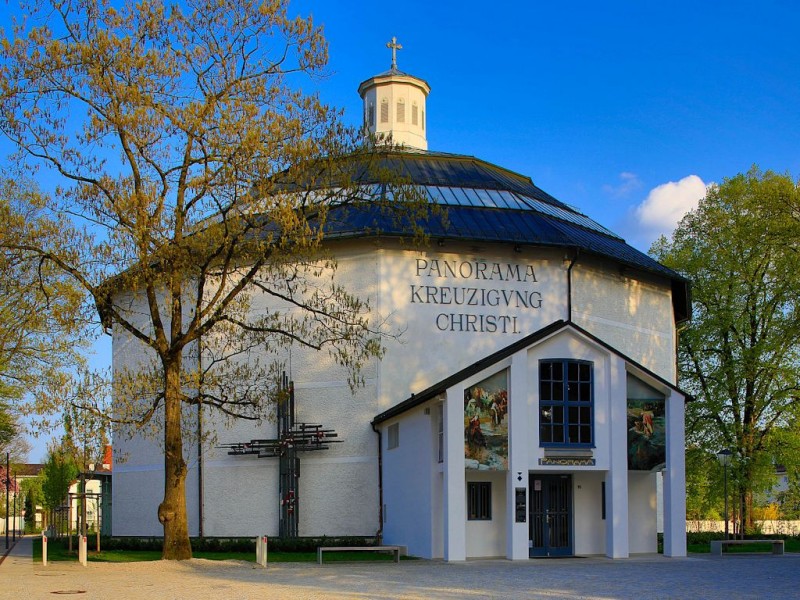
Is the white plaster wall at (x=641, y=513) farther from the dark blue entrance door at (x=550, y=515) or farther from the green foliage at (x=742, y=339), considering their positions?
the green foliage at (x=742, y=339)

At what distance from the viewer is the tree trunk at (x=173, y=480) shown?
23.7 meters

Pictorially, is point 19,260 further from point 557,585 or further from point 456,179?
point 456,179

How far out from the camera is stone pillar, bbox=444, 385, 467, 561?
24.8 metres

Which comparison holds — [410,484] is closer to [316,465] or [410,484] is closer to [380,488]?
[380,488]


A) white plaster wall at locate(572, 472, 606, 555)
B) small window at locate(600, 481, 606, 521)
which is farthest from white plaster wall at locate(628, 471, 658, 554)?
white plaster wall at locate(572, 472, 606, 555)

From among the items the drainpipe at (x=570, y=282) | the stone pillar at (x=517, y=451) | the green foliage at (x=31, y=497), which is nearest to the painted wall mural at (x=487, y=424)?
the stone pillar at (x=517, y=451)

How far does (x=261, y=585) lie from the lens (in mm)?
17953

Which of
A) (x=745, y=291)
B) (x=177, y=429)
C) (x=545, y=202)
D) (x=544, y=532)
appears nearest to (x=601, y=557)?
(x=544, y=532)

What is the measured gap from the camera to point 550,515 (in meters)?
27.8

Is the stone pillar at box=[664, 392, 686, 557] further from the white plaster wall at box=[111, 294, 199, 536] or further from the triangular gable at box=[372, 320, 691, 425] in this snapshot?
the white plaster wall at box=[111, 294, 199, 536]

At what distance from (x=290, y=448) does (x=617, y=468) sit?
397 inches

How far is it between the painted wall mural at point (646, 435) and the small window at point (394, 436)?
21.6 feet

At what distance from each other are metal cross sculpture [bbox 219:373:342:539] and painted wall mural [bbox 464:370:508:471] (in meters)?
6.82

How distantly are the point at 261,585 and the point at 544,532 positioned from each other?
11.6 meters
